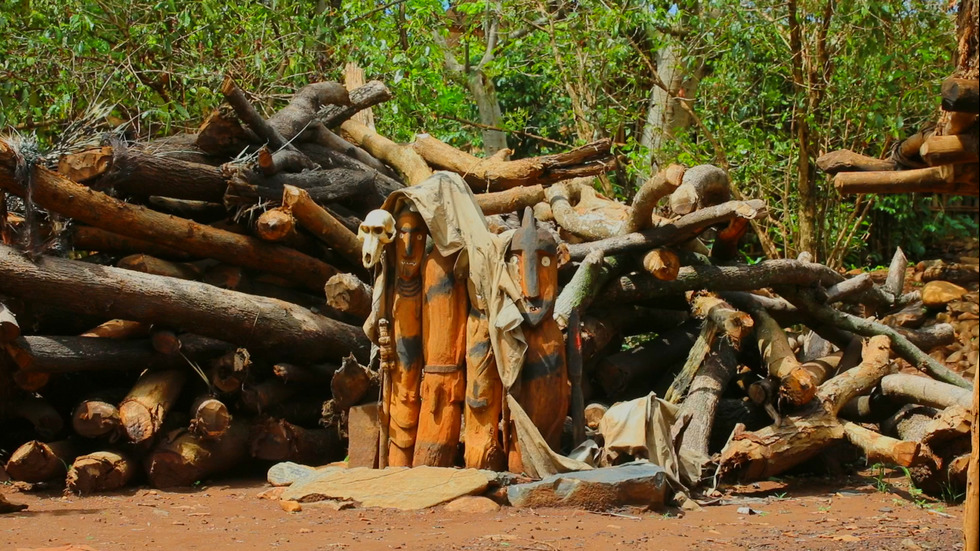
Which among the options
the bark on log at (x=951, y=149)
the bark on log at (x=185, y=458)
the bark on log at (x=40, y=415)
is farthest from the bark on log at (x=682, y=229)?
the bark on log at (x=40, y=415)

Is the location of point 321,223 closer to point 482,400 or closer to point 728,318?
point 482,400

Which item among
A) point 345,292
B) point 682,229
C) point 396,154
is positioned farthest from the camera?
point 396,154

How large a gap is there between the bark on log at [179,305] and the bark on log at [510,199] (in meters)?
1.88

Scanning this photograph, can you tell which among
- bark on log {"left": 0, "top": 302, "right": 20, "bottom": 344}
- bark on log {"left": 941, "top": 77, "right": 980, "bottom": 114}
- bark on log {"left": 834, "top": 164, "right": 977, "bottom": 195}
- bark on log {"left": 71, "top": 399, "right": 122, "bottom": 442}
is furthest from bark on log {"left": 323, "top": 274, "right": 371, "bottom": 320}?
bark on log {"left": 941, "top": 77, "right": 980, "bottom": 114}

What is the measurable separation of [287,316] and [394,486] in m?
1.91

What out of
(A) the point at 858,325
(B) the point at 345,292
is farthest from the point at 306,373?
(A) the point at 858,325

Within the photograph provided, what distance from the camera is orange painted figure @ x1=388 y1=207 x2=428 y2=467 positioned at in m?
6.89

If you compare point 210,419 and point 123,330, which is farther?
point 123,330

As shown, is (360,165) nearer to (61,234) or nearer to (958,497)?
(61,234)

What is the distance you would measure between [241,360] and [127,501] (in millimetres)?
1238

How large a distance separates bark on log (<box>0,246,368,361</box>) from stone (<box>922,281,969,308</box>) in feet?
24.9

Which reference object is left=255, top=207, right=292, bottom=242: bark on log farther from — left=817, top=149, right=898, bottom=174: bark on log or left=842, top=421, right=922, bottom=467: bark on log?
left=817, top=149, right=898, bottom=174: bark on log

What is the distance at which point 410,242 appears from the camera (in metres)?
6.86

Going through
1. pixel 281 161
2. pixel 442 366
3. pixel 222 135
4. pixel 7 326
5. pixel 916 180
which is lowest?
pixel 442 366
